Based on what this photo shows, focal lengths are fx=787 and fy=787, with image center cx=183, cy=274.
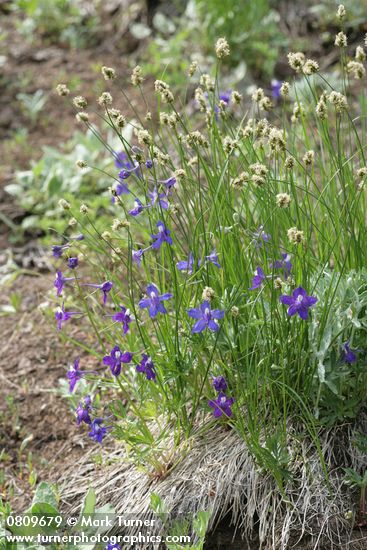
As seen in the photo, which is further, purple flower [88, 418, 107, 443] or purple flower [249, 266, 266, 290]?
purple flower [88, 418, 107, 443]

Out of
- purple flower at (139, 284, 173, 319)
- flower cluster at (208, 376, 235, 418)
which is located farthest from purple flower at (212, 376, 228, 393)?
purple flower at (139, 284, 173, 319)

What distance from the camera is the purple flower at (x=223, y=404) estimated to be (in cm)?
238

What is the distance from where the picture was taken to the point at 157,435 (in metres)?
2.71

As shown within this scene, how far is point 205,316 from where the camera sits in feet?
7.05

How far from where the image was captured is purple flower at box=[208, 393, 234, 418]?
2.38m

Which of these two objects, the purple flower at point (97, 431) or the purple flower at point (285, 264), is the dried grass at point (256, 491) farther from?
the purple flower at point (285, 264)

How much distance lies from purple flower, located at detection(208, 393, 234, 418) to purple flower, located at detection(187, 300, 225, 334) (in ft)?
1.01

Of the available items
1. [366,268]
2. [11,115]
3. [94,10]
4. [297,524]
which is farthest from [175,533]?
[94,10]

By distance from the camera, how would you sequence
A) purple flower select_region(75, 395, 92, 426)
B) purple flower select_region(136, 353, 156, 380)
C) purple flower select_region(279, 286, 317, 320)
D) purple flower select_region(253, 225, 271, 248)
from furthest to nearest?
purple flower select_region(75, 395, 92, 426) < purple flower select_region(136, 353, 156, 380) < purple flower select_region(253, 225, 271, 248) < purple flower select_region(279, 286, 317, 320)

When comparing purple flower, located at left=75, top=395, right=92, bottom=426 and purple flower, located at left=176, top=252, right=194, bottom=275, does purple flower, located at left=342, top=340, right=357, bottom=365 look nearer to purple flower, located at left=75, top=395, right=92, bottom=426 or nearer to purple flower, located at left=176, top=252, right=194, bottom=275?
purple flower, located at left=176, top=252, right=194, bottom=275

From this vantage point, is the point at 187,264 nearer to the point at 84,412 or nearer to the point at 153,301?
the point at 153,301

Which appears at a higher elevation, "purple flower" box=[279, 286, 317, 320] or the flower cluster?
"purple flower" box=[279, 286, 317, 320]

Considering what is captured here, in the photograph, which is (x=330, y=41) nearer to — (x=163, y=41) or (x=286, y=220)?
(x=163, y=41)

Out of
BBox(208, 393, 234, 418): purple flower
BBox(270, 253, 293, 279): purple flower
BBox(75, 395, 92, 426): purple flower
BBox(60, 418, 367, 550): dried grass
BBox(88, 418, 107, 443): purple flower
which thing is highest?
BBox(270, 253, 293, 279): purple flower
